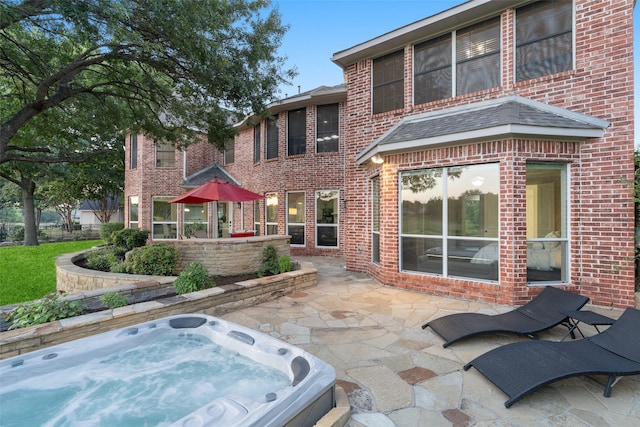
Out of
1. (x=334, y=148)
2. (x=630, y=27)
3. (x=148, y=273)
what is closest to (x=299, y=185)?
(x=334, y=148)

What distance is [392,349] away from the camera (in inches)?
147

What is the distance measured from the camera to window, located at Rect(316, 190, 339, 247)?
36.7ft

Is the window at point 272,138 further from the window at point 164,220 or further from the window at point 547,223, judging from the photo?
the window at point 547,223

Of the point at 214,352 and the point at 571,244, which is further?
the point at 571,244

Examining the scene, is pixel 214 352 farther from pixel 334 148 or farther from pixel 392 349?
pixel 334 148

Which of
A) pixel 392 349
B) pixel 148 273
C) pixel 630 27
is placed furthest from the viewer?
pixel 148 273

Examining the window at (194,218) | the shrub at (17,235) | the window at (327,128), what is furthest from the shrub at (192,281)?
the shrub at (17,235)

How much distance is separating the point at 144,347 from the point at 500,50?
8235 millimetres

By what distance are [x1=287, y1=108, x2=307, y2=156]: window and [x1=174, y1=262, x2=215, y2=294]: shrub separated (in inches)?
277

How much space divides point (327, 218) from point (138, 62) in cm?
721

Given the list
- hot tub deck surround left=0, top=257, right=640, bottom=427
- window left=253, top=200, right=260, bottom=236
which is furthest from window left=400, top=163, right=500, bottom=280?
window left=253, top=200, right=260, bottom=236

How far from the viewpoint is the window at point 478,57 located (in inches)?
254

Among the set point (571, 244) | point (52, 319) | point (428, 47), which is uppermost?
point (428, 47)

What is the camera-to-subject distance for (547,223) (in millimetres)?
5703
